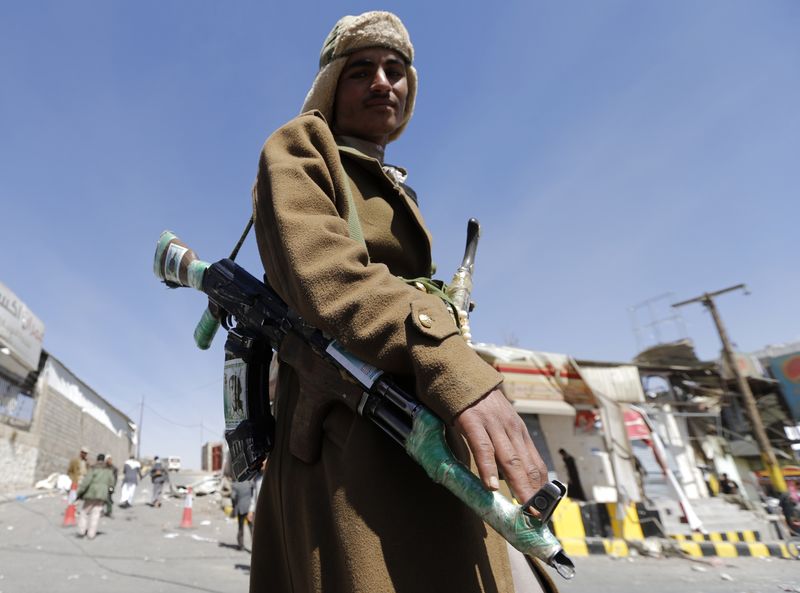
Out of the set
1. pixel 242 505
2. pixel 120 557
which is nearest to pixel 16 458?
pixel 242 505

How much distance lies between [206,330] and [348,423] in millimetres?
969

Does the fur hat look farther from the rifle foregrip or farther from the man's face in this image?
the rifle foregrip

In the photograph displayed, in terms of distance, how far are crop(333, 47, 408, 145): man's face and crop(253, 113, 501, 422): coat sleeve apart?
1.60ft

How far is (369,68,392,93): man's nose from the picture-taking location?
1.55m

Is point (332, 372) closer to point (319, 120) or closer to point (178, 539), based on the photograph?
point (319, 120)

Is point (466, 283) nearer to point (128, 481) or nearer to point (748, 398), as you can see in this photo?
point (128, 481)

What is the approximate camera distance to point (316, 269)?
3.06 ft

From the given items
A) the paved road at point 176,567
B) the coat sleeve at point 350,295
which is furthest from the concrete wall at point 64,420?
the coat sleeve at point 350,295

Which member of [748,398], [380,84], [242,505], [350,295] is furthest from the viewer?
[748,398]

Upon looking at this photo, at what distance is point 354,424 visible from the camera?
1000 mm

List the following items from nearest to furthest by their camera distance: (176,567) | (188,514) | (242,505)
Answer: (176,567) → (242,505) → (188,514)

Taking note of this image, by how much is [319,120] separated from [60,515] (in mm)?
13734

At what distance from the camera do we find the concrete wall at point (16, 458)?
54.2 feet

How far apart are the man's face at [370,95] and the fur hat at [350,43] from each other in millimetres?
23
